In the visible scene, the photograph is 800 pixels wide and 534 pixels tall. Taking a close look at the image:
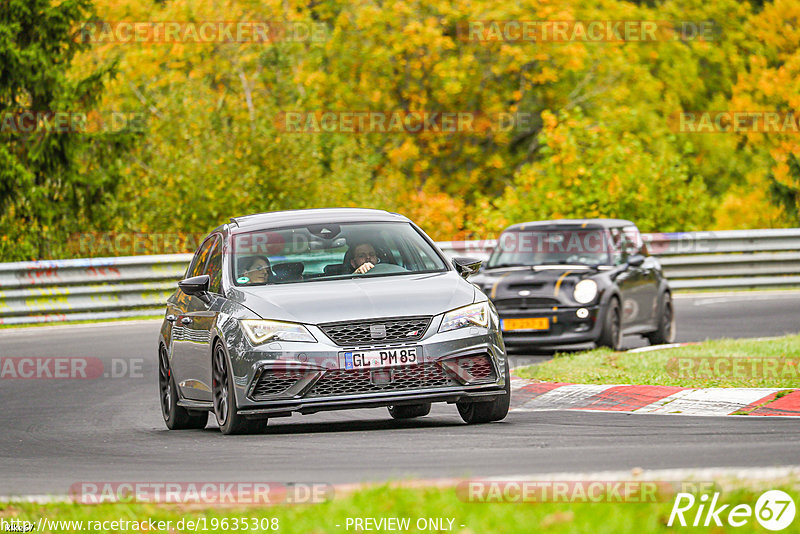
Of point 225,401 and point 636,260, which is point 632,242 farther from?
point 225,401

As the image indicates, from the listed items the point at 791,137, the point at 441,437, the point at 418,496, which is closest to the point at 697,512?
the point at 418,496

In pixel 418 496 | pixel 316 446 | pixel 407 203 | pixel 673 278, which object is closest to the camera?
pixel 418 496

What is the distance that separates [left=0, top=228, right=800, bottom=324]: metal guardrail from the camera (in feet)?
77.1

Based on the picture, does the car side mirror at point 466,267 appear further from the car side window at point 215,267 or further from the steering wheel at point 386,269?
the car side window at point 215,267

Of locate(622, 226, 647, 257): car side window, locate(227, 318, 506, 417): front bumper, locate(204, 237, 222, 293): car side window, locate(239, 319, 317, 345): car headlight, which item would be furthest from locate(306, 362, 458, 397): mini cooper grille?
locate(622, 226, 647, 257): car side window

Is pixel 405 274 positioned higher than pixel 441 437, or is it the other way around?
pixel 405 274

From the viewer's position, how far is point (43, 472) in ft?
29.1

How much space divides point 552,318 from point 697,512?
37.9 feet

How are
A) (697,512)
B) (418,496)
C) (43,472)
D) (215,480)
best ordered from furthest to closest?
(43,472), (215,480), (418,496), (697,512)

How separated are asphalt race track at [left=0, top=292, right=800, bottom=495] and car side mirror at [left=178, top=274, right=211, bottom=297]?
42.7 inches

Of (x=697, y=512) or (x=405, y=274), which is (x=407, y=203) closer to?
(x=405, y=274)

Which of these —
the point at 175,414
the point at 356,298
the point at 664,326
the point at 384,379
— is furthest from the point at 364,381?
the point at 664,326

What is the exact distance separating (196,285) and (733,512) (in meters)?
6.16

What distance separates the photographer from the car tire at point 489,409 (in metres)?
10.7
